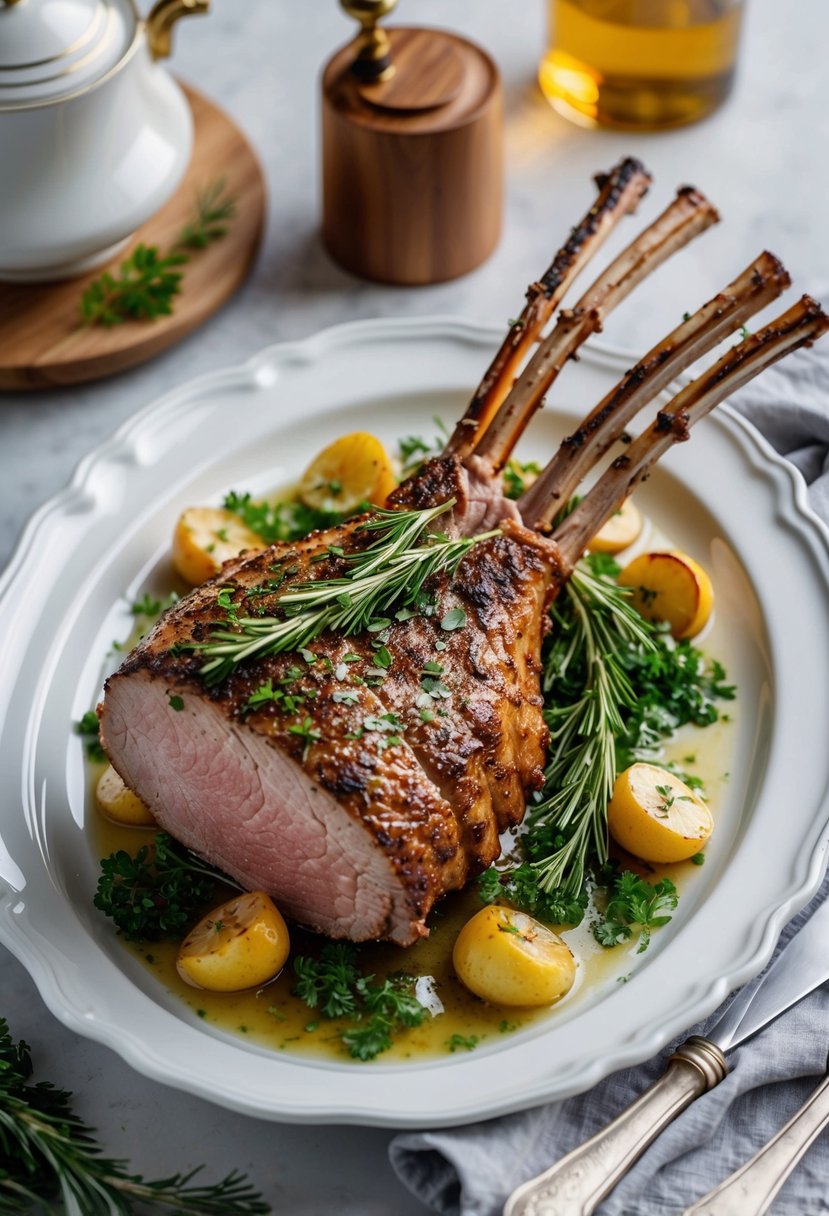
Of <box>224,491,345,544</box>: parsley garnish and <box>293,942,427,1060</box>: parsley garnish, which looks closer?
<box>293,942,427,1060</box>: parsley garnish

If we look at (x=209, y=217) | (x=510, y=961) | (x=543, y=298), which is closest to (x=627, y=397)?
(x=543, y=298)

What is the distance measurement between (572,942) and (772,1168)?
0.47m

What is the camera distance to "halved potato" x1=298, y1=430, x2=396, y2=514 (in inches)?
114

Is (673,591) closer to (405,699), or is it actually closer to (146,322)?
(405,699)

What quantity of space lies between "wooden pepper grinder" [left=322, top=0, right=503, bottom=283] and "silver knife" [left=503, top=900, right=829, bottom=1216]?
6.52ft

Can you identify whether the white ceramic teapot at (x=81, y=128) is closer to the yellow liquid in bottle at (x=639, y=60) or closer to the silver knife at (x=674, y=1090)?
the yellow liquid in bottle at (x=639, y=60)

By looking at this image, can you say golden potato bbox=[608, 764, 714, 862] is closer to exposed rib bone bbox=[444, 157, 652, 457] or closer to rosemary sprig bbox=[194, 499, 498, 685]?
rosemary sprig bbox=[194, 499, 498, 685]

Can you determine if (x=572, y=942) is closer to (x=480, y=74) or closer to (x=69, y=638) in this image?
(x=69, y=638)

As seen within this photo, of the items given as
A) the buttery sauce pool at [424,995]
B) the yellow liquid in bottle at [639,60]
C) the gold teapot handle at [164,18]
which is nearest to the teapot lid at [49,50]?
the gold teapot handle at [164,18]

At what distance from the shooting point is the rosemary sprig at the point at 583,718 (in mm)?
2352

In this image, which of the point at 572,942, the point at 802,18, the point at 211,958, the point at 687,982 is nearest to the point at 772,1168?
the point at 687,982

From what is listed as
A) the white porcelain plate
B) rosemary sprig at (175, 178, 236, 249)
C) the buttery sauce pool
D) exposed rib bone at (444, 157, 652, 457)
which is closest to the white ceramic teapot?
rosemary sprig at (175, 178, 236, 249)

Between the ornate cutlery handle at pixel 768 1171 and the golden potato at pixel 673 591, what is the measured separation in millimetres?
976

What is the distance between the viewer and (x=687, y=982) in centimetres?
213
